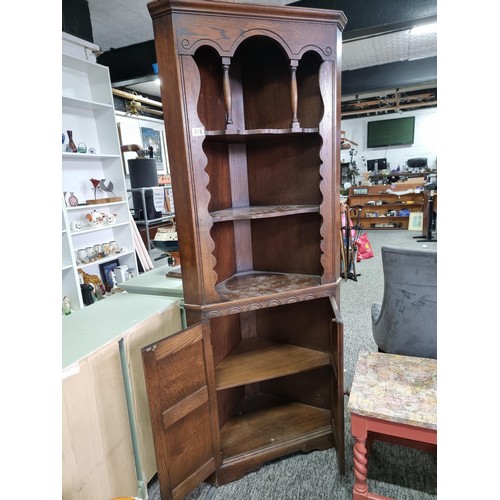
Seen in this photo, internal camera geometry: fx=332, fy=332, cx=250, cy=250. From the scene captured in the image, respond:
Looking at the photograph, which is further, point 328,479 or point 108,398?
point 328,479

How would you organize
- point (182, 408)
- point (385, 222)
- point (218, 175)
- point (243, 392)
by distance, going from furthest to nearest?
point (385, 222)
point (243, 392)
point (218, 175)
point (182, 408)

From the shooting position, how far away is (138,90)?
6262mm

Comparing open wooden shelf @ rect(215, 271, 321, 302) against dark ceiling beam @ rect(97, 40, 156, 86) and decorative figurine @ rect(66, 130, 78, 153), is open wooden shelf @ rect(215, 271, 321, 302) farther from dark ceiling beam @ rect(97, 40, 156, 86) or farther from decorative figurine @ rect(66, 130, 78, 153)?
dark ceiling beam @ rect(97, 40, 156, 86)

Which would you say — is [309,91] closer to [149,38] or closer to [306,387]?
[306,387]

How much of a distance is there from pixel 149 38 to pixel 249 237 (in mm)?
3301

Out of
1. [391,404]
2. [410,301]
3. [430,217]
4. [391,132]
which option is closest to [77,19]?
[410,301]

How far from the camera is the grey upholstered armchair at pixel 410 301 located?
4.75ft

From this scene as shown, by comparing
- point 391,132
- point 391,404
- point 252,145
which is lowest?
point 391,404

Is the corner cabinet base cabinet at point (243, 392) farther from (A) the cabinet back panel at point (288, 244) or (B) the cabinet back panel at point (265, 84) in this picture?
(B) the cabinet back panel at point (265, 84)

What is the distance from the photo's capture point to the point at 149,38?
12.4ft
